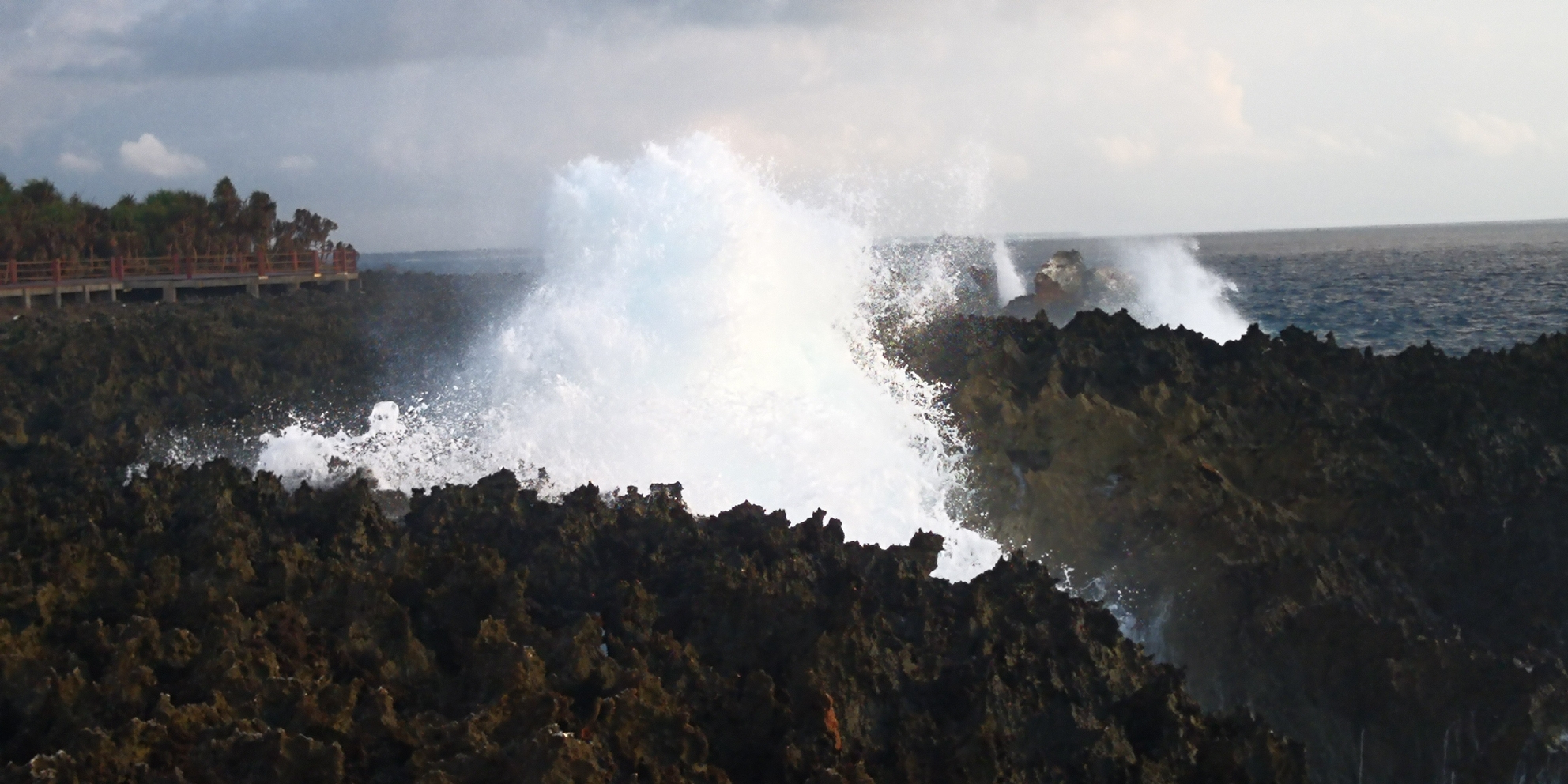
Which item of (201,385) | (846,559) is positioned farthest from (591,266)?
(846,559)

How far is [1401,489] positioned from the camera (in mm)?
10125

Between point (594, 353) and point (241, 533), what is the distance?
19.4 feet

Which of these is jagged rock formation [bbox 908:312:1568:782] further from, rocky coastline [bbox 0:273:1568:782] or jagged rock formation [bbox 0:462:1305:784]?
Answer: jagged rock formation [bbox 0:462:1305:784]

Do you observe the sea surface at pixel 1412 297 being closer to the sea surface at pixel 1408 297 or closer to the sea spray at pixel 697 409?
the sea surface at pixel 1408 297

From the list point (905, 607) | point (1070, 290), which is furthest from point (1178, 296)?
point (905, 607)

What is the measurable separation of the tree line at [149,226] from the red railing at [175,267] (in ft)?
2.00

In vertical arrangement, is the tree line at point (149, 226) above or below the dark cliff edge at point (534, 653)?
above

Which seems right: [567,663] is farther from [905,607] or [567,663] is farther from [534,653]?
[905,607]

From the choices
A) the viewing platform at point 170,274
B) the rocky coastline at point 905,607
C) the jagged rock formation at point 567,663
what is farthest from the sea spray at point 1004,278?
the jagged rock formation at point 567,663

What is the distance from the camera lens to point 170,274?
28.5 meters

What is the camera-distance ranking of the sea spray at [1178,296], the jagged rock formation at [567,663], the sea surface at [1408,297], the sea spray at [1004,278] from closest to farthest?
the jagged rock formation at [567,663] < the sea surface at [1408,297] < the sea spray at [1178,296] < the sea spray at [1004,278]

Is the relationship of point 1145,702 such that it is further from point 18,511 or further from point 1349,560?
point 18,511

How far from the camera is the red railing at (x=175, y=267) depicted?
25375mm

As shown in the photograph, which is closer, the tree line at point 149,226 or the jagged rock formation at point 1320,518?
the jagged rock formation at point 1320,518
